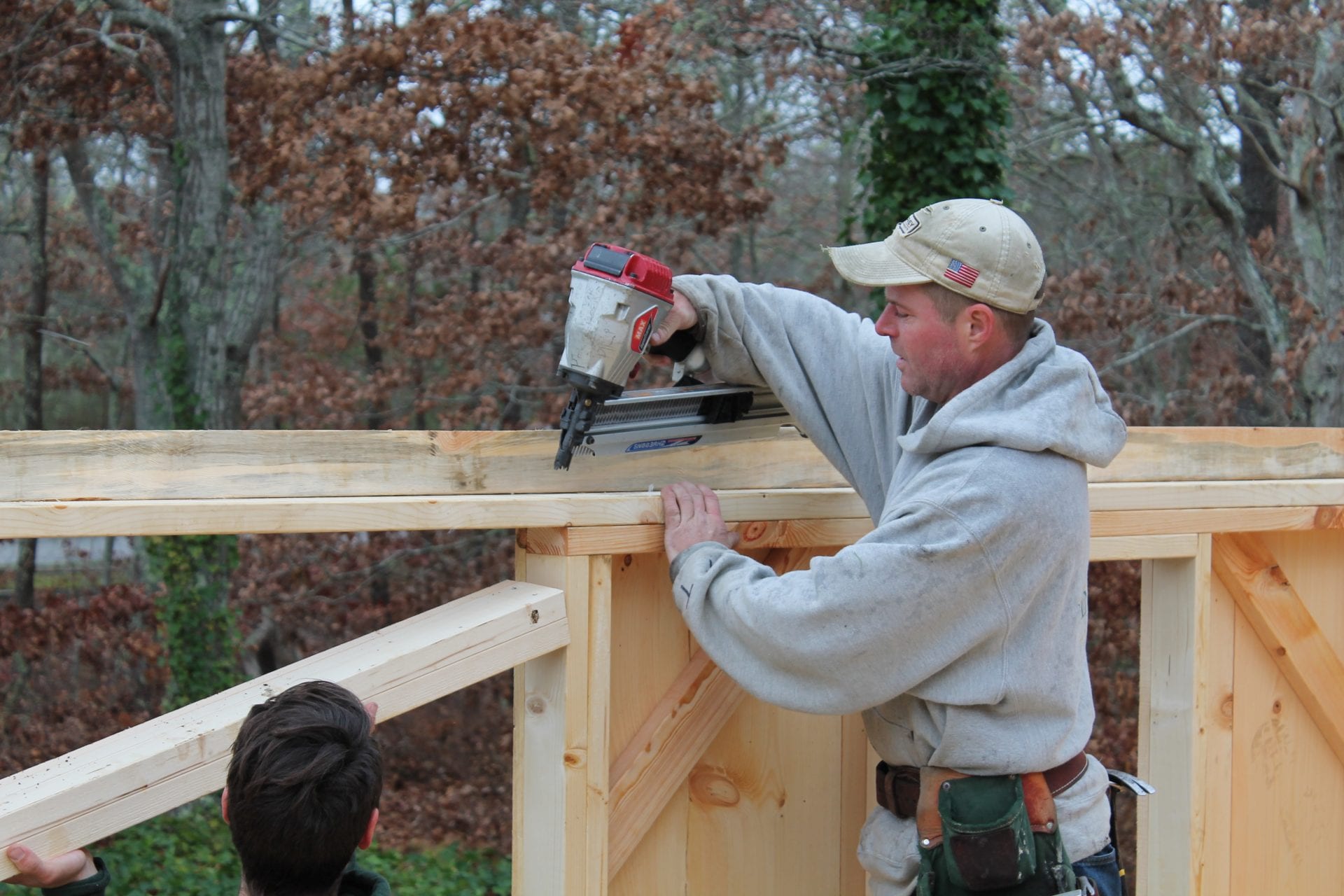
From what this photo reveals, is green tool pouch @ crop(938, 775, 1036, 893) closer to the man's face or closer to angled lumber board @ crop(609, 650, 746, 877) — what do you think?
angled lumber board @ crop(609, 650, 746, 877)

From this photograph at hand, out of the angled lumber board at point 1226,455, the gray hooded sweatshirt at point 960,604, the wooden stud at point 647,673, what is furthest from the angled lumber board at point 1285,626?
the wooden stud at point 647,673

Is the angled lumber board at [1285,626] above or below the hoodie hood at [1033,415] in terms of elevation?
below

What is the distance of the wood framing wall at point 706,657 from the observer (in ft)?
7.03

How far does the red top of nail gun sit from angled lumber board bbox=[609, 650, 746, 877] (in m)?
0.78

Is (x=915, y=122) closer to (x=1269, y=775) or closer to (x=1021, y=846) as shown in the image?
(x=1269, y=775)

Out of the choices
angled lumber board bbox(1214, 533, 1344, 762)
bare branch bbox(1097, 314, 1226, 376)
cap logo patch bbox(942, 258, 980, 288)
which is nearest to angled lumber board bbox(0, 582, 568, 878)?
cap logo patch bbox(942, 258, 980, 288)

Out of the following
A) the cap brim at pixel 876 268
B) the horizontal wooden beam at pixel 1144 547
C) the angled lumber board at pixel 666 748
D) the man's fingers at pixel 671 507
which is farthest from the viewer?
the horizontal wooden beam at pixel 1144 547

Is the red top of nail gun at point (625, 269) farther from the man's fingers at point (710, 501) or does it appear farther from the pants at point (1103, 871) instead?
the pants at point (1103, 871)

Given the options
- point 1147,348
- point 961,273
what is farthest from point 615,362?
point 1147,348

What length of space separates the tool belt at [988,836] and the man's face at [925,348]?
674 mm

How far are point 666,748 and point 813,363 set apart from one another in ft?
2.77

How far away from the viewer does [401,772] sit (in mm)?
9281

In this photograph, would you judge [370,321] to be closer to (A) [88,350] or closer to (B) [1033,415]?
(A) [88,350]

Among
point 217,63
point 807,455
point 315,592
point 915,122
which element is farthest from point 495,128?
point 807,455
